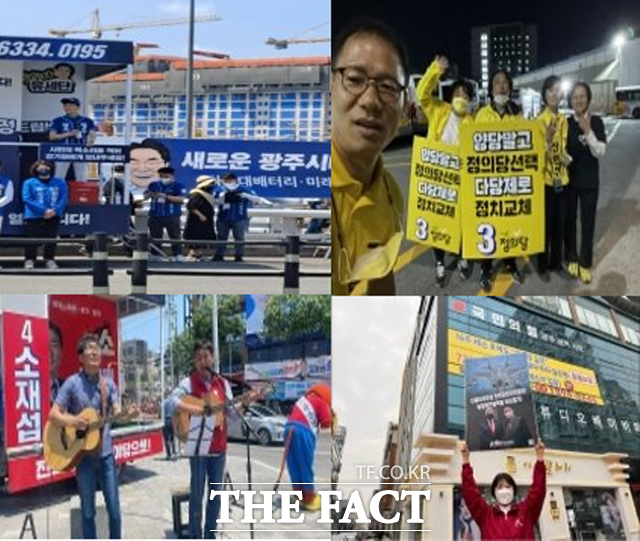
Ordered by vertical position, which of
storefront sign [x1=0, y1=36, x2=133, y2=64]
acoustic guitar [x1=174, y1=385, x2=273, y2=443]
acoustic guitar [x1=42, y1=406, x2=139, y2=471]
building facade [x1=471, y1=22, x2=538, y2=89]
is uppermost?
storefront sign [x1=0, y1=36, x2=133, y2=64]

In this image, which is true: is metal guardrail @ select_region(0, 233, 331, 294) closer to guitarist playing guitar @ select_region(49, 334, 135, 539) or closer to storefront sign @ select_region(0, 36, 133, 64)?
guitarist playing guitar @ select_region(49, 334, 135, 539)

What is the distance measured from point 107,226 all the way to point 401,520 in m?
2.81

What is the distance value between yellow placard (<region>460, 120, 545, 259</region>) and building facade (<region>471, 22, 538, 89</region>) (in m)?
0.27

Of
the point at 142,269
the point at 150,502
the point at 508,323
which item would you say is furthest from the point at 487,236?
the point at 150,502

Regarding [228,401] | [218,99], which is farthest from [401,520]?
[218,99]

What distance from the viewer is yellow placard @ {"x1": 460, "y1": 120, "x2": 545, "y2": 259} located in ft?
18.5

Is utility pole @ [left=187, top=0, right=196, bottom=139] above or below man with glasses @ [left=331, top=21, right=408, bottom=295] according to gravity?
above

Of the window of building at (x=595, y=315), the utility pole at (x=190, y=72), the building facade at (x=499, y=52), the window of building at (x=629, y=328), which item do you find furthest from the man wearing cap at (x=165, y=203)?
the window of building at (x=629, y=328)

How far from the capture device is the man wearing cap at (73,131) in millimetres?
7148

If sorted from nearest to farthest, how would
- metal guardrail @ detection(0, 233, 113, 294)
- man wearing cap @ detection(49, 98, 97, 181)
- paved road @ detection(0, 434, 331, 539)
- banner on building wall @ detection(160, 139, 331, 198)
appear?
paved road @ detection(0, 434, 331, 539) → metal guardrail @ detection(0, 233, 113, 294) → man wearing cap @ detection(49, 98, 97, 181) → banner on building wall @ detection(160, 139, 331, 198)

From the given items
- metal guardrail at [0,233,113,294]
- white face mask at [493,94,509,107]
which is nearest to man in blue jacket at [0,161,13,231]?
metal guardrail at [0,233,113,294]

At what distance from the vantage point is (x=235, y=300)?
6016mm

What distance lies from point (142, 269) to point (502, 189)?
2.08 m

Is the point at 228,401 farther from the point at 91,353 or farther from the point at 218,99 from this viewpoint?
the point at 218,99
